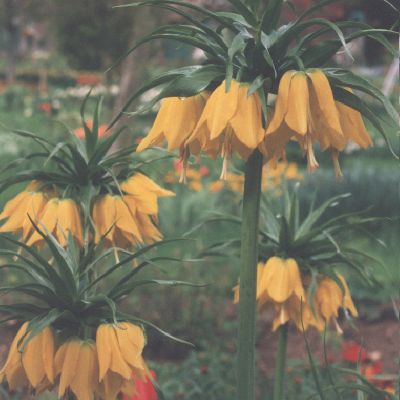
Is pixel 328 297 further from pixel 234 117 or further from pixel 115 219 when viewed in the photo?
pixel 234 117

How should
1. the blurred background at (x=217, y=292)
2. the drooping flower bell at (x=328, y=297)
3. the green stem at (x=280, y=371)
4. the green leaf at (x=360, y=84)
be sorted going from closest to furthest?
the green leaf at (x=360, y=84), the green stem at (x=280, y=371), the drooping flower bell at (x=328, y=297), the blurred background at (x=217, y=292)

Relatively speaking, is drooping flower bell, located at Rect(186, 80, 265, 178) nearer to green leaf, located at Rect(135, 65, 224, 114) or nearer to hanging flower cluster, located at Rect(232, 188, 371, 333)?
green leaf, located at Rect(135, 65, 224, 114)

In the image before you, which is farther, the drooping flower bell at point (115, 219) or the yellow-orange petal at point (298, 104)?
the drooping flower bell at point (115, 219)

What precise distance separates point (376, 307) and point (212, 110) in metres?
3.05

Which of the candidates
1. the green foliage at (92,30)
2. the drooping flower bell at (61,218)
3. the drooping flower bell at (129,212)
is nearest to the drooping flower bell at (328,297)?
the drooping flower bell at (129,212)

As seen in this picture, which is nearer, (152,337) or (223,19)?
(223,19)

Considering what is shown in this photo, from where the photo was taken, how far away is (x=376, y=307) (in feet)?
13.7

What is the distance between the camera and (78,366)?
1361mm

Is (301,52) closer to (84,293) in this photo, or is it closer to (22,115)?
(84,293)

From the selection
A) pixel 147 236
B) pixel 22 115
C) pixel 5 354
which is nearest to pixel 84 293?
pixel 147 236

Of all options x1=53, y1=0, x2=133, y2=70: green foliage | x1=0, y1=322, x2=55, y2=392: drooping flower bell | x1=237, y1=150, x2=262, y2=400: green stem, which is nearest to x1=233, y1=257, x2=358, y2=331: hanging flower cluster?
x1=237, y1=150, x2=262, y2=400: green stem

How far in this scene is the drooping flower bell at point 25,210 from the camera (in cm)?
174

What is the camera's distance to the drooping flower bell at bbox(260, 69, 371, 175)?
130 cm

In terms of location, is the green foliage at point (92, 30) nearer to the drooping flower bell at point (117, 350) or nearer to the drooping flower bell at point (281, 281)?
the drooping flower bell at point (281, 281)
